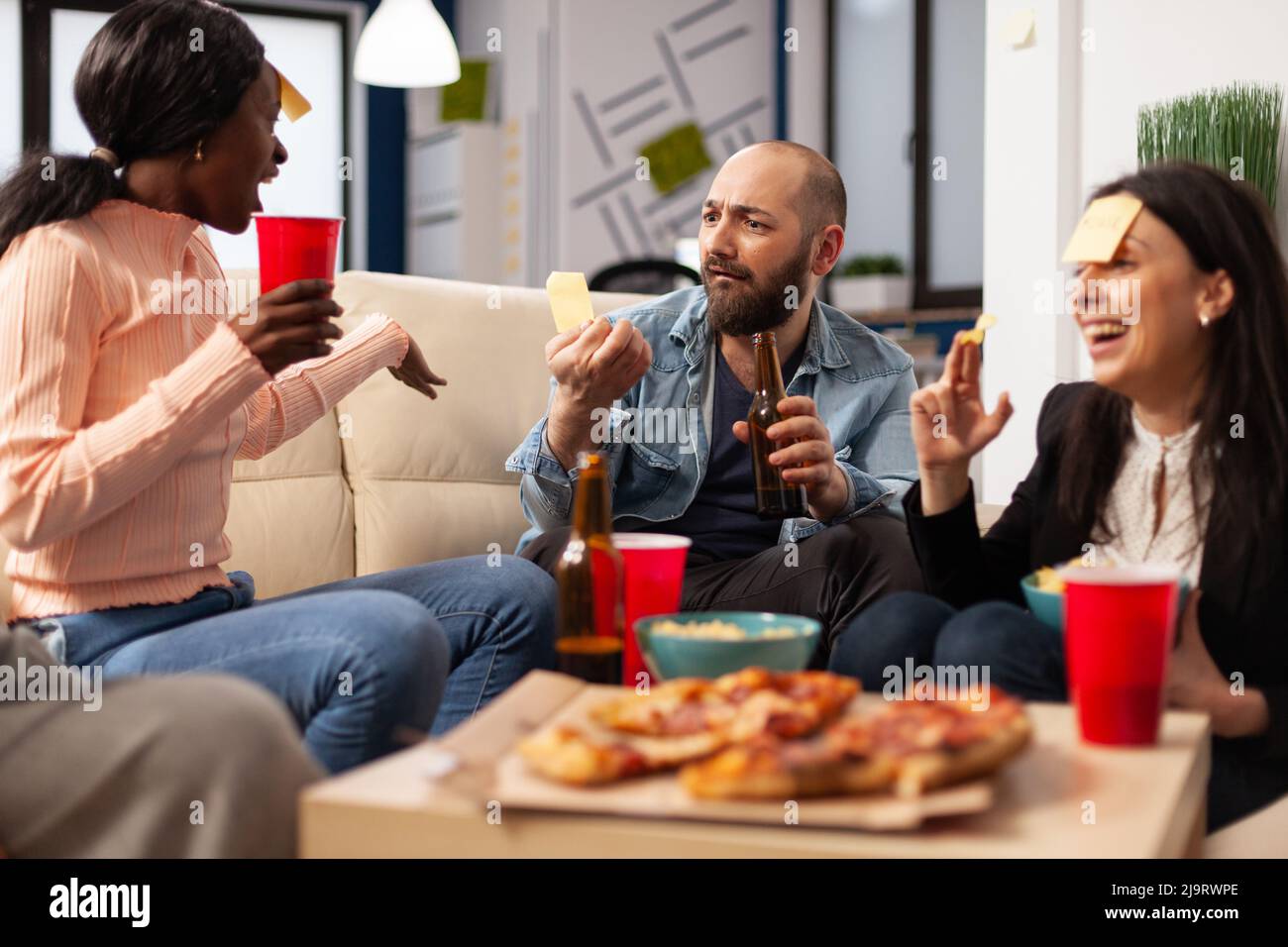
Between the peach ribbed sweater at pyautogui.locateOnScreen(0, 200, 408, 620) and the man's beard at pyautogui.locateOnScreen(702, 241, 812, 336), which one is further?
the man's beard at pyautogui.locateOnScreen(702, 241, 812, 336)

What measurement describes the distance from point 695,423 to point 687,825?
1.42 meters

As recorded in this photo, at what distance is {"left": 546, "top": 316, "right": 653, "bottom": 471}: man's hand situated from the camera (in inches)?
73.4

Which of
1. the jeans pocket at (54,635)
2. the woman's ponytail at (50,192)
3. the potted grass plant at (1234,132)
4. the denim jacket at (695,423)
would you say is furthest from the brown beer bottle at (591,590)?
the potted grass plant at (1234,132)

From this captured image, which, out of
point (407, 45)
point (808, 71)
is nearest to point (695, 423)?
point (407, 45)

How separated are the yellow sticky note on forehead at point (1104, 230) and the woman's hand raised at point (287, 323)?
2.70 ft

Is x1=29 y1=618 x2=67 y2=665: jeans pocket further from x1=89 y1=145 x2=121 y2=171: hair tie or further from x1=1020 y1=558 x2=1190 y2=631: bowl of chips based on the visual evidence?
x1=1020 y1=558 x2=1190 y2=631: bowl of chips

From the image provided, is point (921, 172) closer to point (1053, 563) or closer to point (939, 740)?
point (1053, 563)

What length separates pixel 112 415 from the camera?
1.49 metres

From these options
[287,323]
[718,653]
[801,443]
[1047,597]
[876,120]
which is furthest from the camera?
[876,120]

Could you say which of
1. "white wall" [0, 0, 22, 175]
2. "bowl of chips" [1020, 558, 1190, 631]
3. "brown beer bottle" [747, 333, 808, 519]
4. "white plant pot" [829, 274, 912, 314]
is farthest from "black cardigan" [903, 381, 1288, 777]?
"white wall" [0, 0, 22, 175]

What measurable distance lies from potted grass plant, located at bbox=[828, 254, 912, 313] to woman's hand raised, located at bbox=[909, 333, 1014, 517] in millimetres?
4177
